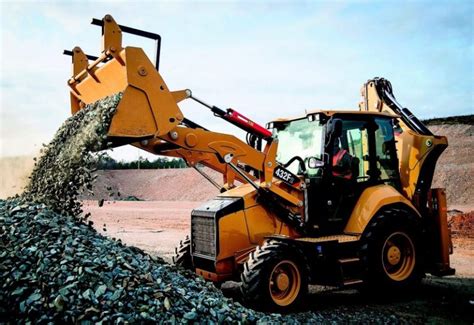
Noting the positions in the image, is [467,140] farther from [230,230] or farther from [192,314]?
[192,314]

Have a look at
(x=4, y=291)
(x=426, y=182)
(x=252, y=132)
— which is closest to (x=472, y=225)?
(x=426, y=182)

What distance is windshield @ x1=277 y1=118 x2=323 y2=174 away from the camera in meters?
8.12

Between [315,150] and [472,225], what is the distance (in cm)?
1066

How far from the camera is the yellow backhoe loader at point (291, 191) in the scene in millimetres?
6844

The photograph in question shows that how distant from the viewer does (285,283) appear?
7.03 metres

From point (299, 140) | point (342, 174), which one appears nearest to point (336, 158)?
point (342, 174)

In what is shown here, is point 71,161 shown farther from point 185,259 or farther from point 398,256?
point 398,256

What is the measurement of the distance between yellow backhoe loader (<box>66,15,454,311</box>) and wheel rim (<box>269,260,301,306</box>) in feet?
0.05

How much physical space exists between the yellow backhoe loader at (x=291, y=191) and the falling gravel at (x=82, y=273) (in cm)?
50

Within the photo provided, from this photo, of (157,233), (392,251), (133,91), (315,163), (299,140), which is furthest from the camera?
(157,233)

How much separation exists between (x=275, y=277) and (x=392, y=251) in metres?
2.21

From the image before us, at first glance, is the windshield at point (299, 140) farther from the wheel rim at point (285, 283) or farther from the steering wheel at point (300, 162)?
the wheel rim at point (285, 283)

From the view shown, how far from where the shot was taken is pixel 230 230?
7.51 metres

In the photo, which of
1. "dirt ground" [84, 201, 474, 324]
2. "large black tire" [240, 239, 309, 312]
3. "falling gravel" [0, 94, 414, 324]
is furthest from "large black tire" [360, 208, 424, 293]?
"large black tire" [240, 239, 309, 312]
